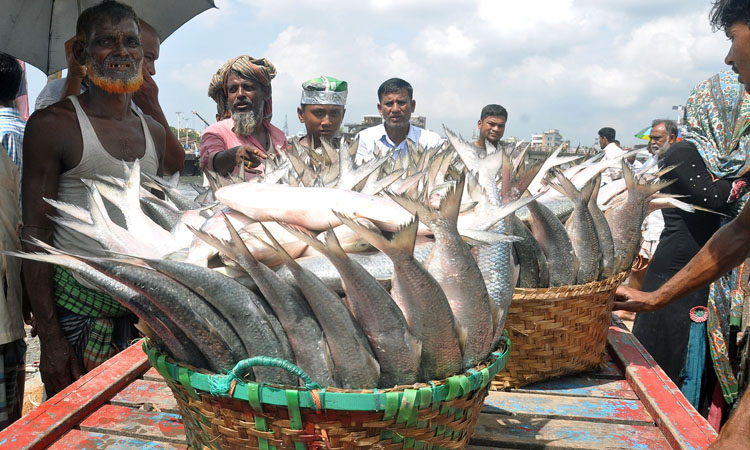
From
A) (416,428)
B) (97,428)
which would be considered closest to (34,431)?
(97,428)

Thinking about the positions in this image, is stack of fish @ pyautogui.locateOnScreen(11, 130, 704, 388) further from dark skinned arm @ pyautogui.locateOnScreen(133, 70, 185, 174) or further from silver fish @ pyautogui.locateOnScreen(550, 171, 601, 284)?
dark skinned arm @ pyautogui.locateOnScreen(133, 70, 185, 174)

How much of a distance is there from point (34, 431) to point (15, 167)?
65.1 inches

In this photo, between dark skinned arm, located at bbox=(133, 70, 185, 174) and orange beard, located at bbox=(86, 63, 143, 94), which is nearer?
orange beard, located at bbox=(86, 63, 143, 94)

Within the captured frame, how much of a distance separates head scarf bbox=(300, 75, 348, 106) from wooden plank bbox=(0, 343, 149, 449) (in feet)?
8.12

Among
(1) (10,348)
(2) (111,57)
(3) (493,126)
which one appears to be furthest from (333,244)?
(3) (493,126)

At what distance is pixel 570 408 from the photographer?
5.50 ft

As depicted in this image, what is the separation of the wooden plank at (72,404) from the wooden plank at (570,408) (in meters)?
1.18

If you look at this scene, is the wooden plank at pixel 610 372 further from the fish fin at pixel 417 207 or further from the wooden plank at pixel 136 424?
the wooden plank at pixel 136 424

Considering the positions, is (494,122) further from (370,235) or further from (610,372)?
(370,235)

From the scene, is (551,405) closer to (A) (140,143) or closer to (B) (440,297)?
(B) (440,297)

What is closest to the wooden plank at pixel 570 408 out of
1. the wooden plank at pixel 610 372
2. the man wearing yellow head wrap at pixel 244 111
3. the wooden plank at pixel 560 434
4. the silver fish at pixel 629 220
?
the wooden plank at pixel 560 434

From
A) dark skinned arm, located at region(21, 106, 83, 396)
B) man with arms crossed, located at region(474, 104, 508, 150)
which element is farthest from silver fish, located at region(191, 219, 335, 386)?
man with arms crossed, located at region(474, 104, 508, 150)

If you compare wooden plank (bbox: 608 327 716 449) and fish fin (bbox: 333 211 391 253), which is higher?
fish fin (bbox: 333 211 391 253)

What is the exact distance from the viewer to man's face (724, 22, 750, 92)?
184 cm
